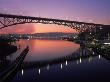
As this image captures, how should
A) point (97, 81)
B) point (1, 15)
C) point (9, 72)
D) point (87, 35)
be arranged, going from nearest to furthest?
point (97, 81) < point (9, 72) < point (1, 15) < point (87, 35)

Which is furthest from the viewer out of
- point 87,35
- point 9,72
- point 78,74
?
point 87,35

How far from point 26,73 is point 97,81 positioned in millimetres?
11822

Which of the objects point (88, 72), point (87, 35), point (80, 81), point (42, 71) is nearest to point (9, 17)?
point (42, 71)

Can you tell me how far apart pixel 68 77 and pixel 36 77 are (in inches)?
185

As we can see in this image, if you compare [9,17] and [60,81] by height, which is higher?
[9,17]

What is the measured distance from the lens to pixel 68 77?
33500 millimetres

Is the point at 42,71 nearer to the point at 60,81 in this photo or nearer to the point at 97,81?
the point at 60,81

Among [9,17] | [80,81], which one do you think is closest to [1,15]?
[9,17]

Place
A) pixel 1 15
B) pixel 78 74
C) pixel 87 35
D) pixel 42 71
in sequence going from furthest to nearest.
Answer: pixel 87 35, pixel 1 15, pixel 42 71, pixel 78 74

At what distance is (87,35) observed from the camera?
138250 millimetres

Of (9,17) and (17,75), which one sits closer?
(17,75)

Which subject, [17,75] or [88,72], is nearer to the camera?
[17,75]

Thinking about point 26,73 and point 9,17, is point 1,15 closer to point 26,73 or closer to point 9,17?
point 9,17

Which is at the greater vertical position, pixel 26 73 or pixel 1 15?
pixel 1 15
